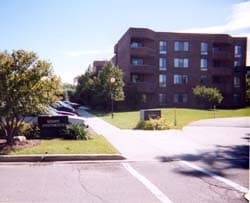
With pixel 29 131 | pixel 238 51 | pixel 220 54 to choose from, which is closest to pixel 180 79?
Result: pixel 220 54

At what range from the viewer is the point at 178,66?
54.1 meters

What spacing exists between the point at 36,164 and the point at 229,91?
49.6 metres

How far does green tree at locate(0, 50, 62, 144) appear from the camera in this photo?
42.3ft

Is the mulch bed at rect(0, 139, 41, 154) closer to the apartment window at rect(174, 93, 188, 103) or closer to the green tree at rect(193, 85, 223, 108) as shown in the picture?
the green tree at rect(193, 85, 223, 108)

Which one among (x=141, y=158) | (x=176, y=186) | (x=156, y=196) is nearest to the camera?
(x=156, y=196)

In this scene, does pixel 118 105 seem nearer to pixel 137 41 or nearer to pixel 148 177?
pixel 137 41

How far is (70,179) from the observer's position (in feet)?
29.1

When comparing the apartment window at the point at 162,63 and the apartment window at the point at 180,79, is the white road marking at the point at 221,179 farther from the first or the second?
the apartment window at the point at 180,79

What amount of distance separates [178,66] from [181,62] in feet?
2.39

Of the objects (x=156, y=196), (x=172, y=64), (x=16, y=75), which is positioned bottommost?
(x=156, y=196)

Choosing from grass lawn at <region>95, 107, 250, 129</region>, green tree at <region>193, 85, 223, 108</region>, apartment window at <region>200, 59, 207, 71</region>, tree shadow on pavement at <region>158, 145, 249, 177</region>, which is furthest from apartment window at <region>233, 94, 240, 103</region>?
tree shadow on pavement at <region>158, 145, 249, 177</region>

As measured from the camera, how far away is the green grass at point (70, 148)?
38.9ft

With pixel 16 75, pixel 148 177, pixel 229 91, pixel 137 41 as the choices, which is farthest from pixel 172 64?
pixel 148 177

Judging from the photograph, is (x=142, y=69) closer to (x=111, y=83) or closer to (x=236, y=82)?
(x=111, y=83)
